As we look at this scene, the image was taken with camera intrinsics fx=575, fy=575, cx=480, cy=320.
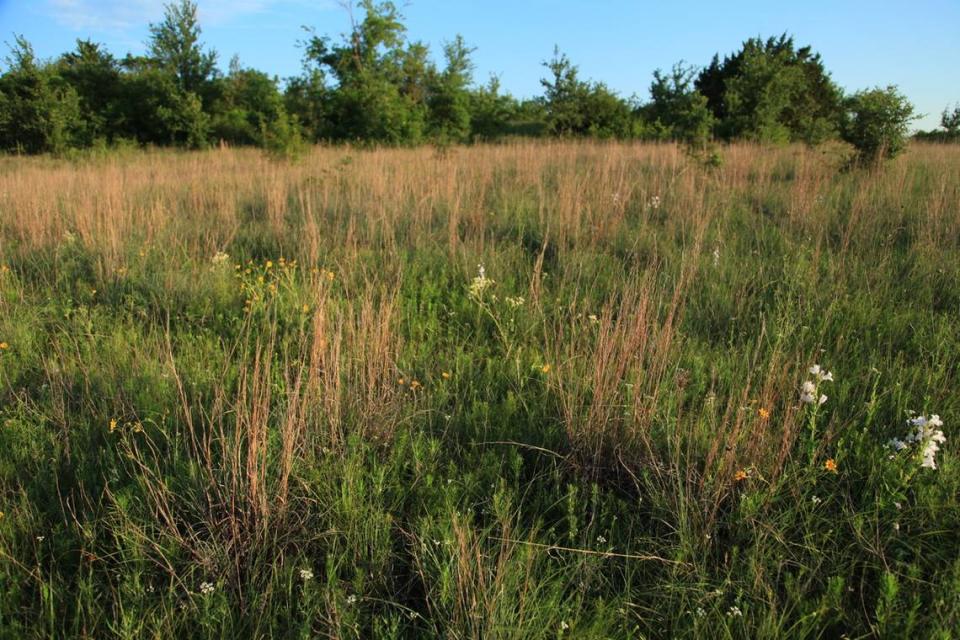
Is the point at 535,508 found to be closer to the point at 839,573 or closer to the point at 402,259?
the point at 839,573

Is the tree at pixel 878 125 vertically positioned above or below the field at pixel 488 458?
above

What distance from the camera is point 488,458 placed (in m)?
2.30

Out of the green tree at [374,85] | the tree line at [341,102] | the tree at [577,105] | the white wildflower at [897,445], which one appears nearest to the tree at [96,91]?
the tree line at [341,102]

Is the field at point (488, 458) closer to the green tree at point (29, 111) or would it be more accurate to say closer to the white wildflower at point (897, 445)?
the white wildflower at point (897, 445)

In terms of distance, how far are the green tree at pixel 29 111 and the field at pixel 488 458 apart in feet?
60.2

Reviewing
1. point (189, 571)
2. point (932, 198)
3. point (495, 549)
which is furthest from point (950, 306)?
point (189, 571)

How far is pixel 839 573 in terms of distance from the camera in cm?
183

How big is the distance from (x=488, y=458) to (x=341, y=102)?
20.6 m

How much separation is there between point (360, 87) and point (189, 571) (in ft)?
70.8

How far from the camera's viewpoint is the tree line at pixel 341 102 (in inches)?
659

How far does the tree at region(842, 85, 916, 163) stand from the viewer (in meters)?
7.57

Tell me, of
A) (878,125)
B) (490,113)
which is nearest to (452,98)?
(490,113)

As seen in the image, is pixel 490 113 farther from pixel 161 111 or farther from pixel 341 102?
pixel 161 111

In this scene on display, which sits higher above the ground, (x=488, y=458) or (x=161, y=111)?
(x=161, y=111)
